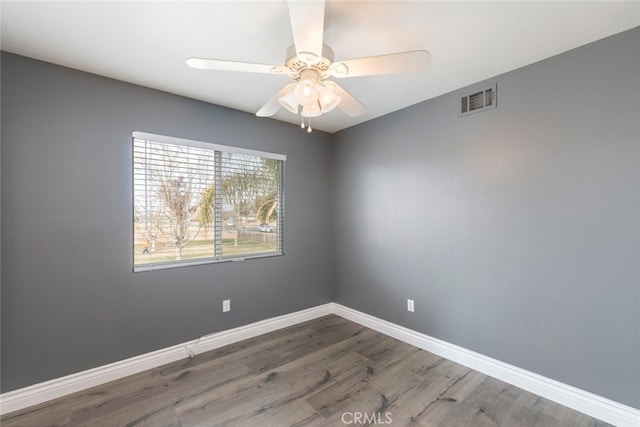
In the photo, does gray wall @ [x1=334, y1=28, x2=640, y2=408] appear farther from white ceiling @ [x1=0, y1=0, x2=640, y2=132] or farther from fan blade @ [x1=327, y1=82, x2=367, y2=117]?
fan blade @ [x1=327, y1=82, x2=367, y2=117]

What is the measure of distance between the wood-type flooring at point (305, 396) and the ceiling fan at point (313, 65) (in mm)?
1897

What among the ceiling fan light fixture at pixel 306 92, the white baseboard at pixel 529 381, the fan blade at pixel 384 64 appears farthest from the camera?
the white baseboard at pixel 529 381

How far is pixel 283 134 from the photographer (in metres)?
3.12

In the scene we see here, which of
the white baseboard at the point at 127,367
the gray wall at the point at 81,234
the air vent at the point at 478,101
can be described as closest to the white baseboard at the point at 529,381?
the white baseboard at the point at 127,367

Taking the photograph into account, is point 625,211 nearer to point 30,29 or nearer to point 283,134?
point 283,134

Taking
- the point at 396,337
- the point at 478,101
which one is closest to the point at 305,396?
the point at 396,337

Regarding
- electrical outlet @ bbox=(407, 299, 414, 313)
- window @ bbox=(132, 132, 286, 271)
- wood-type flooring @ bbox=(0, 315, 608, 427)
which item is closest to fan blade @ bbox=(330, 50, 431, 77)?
window @ bbox=(132, 132, 286, 271)

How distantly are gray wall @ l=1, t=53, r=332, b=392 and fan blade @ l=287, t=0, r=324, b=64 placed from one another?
5.44 ft

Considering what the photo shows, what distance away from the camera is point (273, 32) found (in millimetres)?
1615

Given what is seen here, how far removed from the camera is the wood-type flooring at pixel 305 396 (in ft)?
5.60

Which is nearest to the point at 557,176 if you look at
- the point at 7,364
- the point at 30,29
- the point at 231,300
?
the point at 231,300

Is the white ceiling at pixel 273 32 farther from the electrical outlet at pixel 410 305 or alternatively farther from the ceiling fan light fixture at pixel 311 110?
the electrical outlet at pixel 410 305

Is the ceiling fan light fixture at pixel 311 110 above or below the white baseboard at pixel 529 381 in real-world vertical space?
above

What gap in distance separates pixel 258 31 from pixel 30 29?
1298mm
